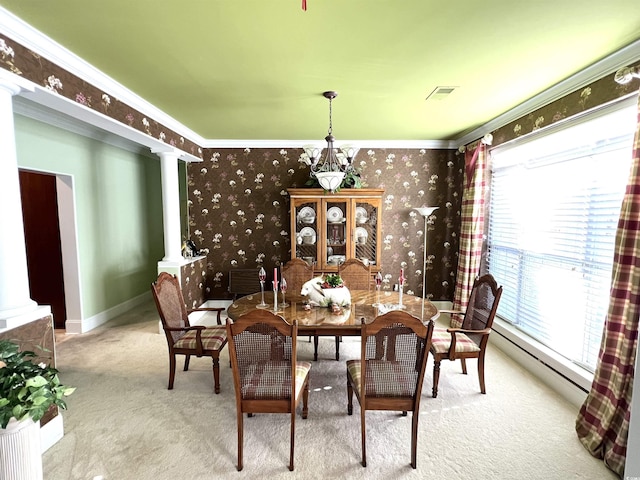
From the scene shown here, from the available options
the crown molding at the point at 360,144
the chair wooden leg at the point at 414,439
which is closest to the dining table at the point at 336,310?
the chair wooden leg at the point at 414,439

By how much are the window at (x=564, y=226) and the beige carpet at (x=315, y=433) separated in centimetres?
57

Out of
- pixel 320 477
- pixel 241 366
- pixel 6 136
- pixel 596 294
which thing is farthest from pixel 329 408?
pixel 6 136

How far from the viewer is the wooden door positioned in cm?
379

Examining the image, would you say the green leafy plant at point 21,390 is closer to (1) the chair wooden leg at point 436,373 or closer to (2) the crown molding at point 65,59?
(2) the crown molding at point 65,59

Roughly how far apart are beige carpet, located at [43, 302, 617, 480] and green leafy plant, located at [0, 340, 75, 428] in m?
0.70

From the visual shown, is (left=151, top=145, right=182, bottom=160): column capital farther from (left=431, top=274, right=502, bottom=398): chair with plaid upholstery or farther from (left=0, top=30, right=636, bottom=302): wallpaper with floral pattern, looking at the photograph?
(left=431, top=274, right=502, bottom=398): chair with plaid upholstery

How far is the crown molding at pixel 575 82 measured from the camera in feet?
6.50

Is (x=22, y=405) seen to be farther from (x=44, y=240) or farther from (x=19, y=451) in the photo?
(x=44, y=240)

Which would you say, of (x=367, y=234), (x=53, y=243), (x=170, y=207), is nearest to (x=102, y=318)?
(x=53, y=243)

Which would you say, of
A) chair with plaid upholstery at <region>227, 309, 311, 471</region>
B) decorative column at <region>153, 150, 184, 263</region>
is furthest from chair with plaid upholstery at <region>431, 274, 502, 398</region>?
decorative column at <region>153, 150, 184, 263</region>

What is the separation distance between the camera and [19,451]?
4.62ft

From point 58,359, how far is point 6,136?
7.74 feet

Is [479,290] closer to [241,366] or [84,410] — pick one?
[241,366]

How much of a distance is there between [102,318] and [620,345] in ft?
17.1
